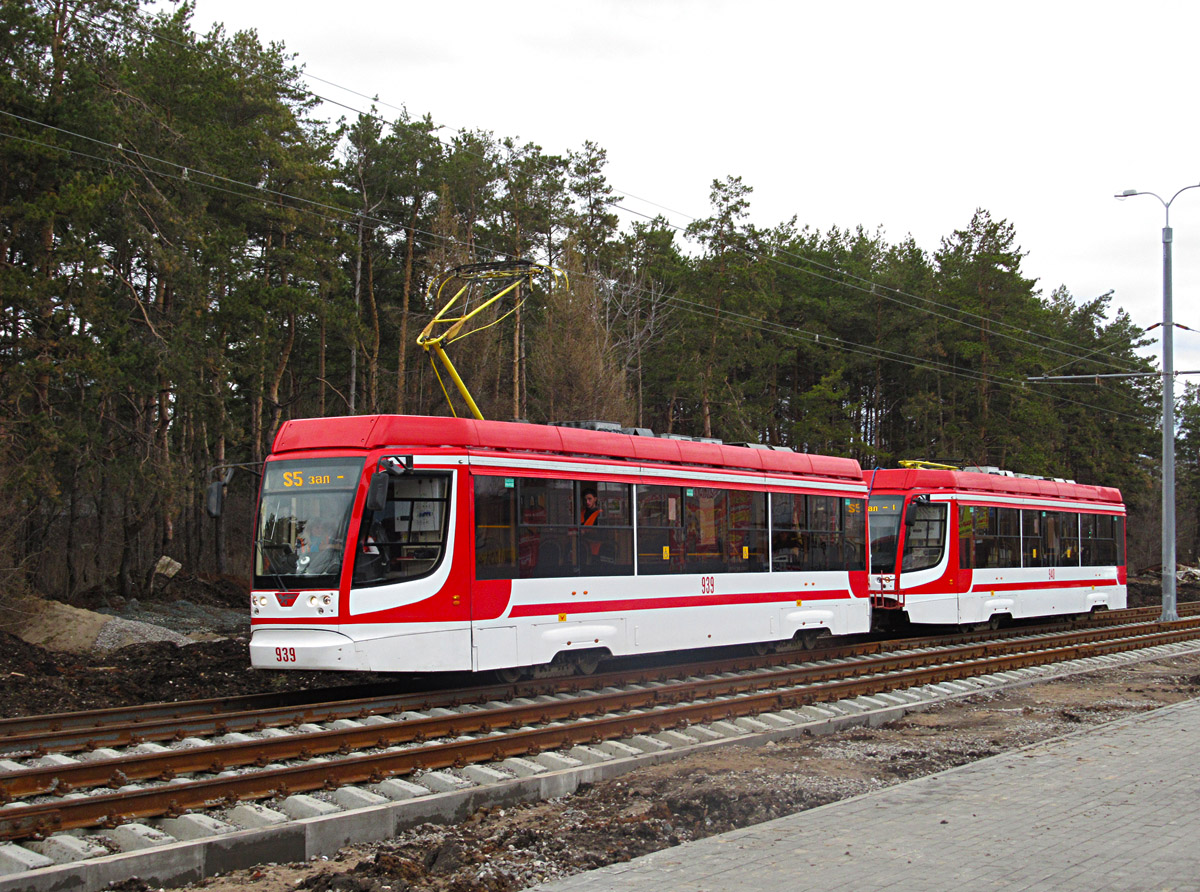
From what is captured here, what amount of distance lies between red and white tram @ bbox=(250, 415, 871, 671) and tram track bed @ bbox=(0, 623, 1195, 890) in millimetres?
988

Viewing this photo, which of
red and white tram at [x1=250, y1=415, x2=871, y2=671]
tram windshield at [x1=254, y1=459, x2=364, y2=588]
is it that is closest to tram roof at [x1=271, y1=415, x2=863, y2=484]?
red and white tram at [x1=250, y1=415, x2=871, y2=671]

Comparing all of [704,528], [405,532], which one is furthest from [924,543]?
[405,532]

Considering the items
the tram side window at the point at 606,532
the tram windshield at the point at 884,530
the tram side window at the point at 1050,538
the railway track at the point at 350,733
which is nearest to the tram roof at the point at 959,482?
the tram windshield at the point at 884,530

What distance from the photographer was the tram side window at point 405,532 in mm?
11250

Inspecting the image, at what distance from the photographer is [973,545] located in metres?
21.2

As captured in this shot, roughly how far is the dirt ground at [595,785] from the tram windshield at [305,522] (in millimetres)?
2639

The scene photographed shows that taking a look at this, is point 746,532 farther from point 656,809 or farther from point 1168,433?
point 1168,433

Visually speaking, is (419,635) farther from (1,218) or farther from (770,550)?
(1,218)

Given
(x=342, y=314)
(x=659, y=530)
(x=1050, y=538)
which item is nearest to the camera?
(x=659, y=530)

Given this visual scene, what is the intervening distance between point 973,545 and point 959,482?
1285mm

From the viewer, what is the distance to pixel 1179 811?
707cm

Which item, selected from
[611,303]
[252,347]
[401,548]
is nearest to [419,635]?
[401,548]

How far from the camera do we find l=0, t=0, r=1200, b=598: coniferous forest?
2141cm

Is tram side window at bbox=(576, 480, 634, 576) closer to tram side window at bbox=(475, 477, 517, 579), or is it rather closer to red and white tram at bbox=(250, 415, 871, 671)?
red and white tram at bbox=(250, 415, 871, 671)
